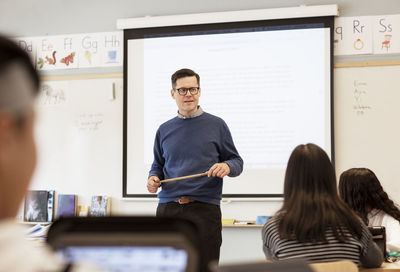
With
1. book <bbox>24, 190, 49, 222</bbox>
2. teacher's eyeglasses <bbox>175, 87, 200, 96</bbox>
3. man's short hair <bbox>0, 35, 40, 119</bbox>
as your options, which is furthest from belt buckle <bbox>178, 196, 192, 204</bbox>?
man's short hair <bbox>0, 35, 40, 119</bbox>

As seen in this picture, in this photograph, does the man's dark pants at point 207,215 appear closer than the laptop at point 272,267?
No

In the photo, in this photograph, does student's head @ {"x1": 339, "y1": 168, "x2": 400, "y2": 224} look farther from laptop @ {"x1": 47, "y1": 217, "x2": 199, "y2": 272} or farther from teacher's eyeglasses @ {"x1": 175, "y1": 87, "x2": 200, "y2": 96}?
laptop @ {"x1": 47, "y1": 217, "x2": 199, "y2": 272}

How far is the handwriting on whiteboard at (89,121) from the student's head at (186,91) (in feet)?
5.13

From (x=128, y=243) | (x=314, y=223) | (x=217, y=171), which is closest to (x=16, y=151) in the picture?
(x=128, y=243)

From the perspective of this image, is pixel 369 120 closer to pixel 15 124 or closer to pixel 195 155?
pixel 195 155

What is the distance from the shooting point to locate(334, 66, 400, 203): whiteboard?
3.98 meters

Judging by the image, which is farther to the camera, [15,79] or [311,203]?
[311,203]

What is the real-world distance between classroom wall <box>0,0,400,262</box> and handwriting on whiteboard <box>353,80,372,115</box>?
0.62 meters

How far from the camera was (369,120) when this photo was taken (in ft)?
13.2

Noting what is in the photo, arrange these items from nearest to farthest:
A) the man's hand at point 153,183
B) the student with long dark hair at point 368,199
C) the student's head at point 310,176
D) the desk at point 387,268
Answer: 1. the student's head at point 310,176
2. the desk at point 387,268
3. the student with long dark hair at point 368,199
4. the man's hand at point 153,183

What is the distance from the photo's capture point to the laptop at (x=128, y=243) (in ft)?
1.86

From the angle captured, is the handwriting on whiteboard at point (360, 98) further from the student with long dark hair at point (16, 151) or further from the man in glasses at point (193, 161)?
the student with long dark hair at point (16, 151)

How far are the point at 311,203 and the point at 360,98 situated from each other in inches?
94.1

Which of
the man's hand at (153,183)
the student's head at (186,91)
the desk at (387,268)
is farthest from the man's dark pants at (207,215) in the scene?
the desk at (387,268)
